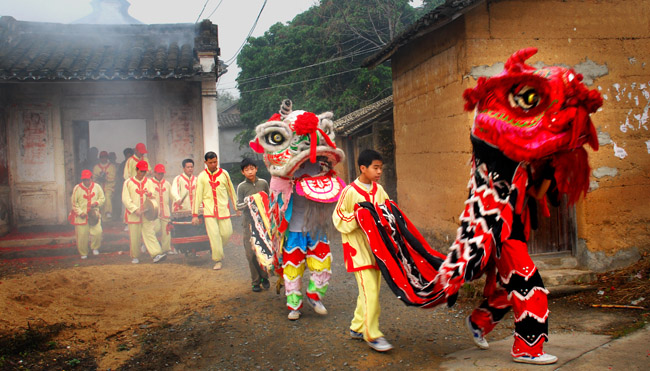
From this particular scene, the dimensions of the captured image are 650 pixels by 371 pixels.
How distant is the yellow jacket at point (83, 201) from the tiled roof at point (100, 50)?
2.12 m

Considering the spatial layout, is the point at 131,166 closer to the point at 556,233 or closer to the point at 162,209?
the point at 162,209

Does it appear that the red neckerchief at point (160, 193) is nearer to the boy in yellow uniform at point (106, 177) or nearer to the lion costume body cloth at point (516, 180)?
the boy in yellow uniform at point (106, 177)

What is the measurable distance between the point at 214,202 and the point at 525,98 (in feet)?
19.2

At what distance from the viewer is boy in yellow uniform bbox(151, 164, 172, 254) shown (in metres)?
9.48

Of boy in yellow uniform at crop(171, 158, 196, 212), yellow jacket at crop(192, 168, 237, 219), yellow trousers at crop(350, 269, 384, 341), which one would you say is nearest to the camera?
yellow trousers at crop(350, 269, 384, 341)

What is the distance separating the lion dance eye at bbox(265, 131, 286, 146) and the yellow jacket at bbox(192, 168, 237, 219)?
286 centimetres

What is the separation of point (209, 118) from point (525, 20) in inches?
267

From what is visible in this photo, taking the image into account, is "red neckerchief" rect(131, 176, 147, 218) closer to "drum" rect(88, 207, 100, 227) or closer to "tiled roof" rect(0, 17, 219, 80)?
"drum" rect(88, 207, 100, 227)

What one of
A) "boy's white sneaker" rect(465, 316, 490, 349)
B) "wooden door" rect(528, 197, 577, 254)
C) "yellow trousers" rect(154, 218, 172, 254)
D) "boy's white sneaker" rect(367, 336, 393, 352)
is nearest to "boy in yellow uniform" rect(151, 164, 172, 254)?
"yellow trousers" rect(154, 218, 172, 254)

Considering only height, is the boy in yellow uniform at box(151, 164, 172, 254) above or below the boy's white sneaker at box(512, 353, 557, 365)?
above

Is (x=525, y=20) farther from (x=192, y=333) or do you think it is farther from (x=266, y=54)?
(x=266, y=54)

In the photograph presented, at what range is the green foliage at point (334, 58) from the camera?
60.4 feet

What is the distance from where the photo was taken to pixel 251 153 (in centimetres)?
2741

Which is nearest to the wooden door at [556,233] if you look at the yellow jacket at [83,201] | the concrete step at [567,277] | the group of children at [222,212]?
the concrete step at [567,277]
